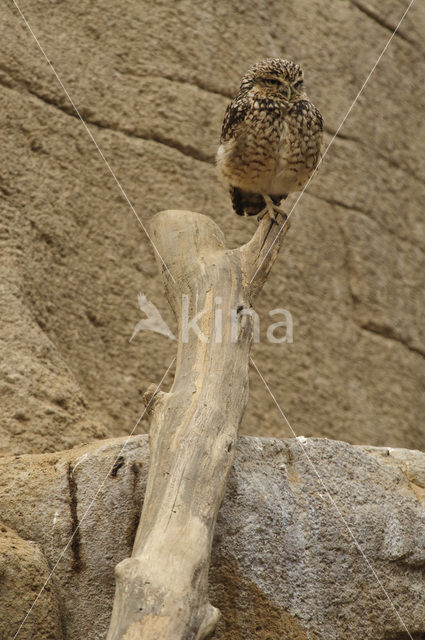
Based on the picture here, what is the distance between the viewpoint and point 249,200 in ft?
13.2

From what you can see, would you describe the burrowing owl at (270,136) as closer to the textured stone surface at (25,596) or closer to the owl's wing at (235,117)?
the owl's wing at (235,117)

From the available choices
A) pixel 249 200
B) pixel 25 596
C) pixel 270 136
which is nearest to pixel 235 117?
pixel 270 136

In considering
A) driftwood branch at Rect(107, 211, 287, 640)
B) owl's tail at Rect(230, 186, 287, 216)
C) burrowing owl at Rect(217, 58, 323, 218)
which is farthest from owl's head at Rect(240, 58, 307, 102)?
driftwood branch at Rect(107, 211, 287, 640)

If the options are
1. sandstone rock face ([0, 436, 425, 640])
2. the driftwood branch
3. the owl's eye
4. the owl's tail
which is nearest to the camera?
the driftwood branch

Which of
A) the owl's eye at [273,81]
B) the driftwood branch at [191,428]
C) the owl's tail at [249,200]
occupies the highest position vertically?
the owl's eye at [273,81]

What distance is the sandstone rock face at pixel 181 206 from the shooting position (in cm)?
433

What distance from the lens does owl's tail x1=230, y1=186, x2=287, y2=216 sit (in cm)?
398

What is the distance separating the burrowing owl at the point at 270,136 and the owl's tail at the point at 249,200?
1.5 inches

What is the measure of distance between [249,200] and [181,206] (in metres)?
1.10

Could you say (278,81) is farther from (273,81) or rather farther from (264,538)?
(264,538)

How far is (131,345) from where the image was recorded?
15.3ft

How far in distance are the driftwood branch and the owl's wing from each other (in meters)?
0.54

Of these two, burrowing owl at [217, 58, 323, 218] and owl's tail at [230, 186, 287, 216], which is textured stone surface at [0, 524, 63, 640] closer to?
burrowing owl at [217, 58, 323, 218]

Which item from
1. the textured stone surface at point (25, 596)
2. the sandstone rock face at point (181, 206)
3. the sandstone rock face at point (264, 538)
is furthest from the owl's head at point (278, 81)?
the textured stone surface at point (25, 596)
